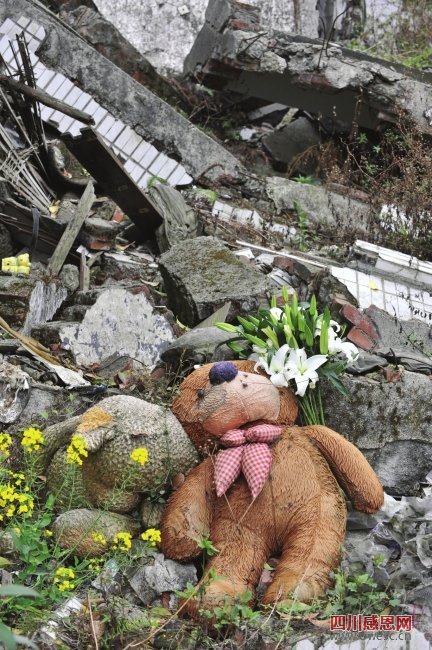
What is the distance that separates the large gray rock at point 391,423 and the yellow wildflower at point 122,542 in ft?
4.16

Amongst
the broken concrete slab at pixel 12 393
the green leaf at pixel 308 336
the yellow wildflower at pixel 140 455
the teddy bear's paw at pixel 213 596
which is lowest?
the broken concrete slab at pixel 12 393

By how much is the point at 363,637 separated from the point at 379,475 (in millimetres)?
1327

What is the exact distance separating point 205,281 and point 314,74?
415cm

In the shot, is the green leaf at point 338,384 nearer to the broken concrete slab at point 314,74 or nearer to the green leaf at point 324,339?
the green leaf at point 324,339

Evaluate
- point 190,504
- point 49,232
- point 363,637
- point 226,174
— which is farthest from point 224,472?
point 226,174

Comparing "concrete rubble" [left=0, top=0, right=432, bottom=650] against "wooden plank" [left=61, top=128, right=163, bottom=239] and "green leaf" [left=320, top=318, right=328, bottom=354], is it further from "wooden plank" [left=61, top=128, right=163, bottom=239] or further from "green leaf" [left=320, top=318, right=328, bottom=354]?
"green leaf" [left=320, top=318, right=328, bottom=354]

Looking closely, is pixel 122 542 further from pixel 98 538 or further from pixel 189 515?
pixel 189 515

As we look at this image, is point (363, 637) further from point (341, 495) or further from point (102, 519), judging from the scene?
point (102, 519)

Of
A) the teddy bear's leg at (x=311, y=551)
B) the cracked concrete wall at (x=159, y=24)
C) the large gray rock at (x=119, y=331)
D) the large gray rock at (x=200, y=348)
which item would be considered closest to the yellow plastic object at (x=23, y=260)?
the large gray rock at (x=119, y=331)

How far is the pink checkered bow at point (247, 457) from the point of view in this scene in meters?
3.94

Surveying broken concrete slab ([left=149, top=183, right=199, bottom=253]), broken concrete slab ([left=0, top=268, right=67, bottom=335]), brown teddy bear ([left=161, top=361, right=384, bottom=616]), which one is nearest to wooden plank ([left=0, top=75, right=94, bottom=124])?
broken concrete slab ([left=149, top=183, right=199, bottom=253])

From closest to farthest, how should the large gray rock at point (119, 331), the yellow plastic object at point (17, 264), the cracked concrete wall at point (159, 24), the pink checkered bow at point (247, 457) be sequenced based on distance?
1. the pink checkered bow at point (247, 457)
2. the large gray rock at point (119, 331)
3. the yellow plastic object at point (17, 264)
4. the cracked concrete wall at point (159, 24)

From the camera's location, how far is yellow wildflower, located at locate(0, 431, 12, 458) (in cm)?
381

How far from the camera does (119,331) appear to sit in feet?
17.0
